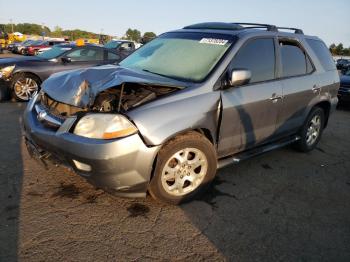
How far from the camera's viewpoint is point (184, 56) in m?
3.83

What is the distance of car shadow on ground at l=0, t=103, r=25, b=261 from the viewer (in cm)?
256

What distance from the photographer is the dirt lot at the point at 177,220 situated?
2.62m

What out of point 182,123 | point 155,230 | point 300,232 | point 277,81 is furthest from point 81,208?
point 277,81

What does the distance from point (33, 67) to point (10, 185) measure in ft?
17.6

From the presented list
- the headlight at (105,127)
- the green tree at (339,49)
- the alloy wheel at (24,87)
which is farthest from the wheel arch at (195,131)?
the green tree at (339,49)

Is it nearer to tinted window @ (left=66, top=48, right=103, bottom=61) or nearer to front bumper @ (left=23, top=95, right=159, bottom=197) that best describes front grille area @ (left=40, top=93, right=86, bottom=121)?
front bumper @ (left=23, top=95, right=159, bottom=197)

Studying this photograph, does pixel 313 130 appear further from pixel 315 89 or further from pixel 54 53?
pixel 54 53

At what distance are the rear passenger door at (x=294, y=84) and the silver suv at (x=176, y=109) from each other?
0.05 feet

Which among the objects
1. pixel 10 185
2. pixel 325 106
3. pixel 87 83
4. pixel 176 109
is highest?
pixel 87 83

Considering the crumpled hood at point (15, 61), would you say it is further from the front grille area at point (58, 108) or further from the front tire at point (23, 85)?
the front grille area at point (58, 108)

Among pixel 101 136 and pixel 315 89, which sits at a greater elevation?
pixel 315 89

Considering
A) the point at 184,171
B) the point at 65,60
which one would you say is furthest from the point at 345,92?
the point at 184,171

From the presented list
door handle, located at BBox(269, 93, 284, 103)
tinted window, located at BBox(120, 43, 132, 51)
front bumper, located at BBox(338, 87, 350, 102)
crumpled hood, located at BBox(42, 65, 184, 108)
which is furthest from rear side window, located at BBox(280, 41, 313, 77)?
tinted window, located at BBox(120, 43, 132, 51)

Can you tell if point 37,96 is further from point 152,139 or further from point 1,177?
point 152,139
